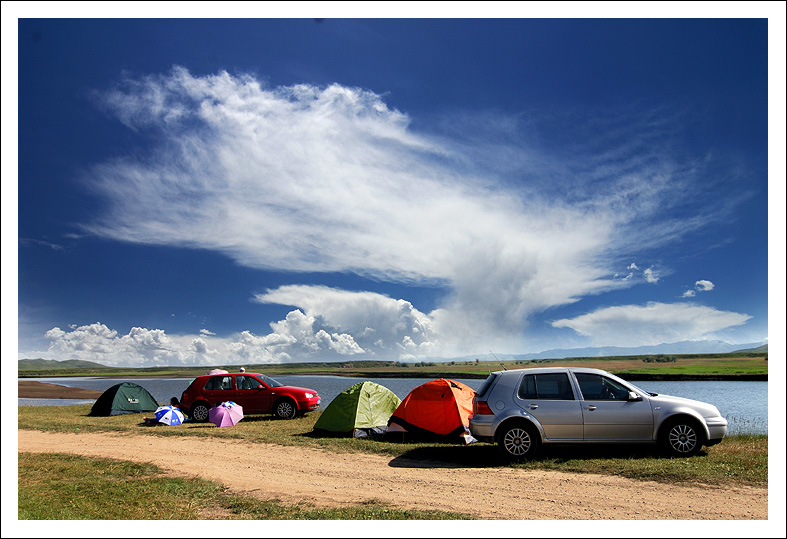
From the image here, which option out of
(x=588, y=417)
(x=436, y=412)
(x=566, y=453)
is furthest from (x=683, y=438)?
(x=436, y=412)

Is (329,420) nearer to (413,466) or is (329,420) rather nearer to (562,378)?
(413,466)

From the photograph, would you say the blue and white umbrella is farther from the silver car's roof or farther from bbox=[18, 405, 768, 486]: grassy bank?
the silver car's roof

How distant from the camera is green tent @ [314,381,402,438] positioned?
46.0 ft

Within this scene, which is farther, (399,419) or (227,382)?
(227,382)

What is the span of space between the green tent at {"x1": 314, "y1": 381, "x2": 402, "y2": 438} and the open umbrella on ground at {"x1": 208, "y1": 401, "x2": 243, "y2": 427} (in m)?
4.42

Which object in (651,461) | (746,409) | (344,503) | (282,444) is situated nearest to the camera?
(344,503)

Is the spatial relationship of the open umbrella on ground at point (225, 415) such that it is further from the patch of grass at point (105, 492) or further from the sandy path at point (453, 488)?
the patch of grass at point (105, 492)

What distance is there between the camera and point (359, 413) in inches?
559

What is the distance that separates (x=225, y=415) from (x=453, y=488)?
37.2 ft

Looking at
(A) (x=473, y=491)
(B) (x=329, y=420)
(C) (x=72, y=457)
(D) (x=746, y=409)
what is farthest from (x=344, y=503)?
(D) (x=746, y=409)

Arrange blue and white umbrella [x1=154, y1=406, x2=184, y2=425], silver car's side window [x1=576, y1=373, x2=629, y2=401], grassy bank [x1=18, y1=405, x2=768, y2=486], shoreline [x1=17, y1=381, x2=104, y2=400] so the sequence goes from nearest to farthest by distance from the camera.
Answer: grassy bank [x1=18, y1=405, x2=768, y2=486] → silver car's side window [x1=576, y1=373, x2=629, y2=401] → blue and white umbrella [x1=154, y1=406, x2=184, y2=425] → shoreline [x1=17, y1=381, x2=104, y2=400]

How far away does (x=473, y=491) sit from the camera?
823 centimetres

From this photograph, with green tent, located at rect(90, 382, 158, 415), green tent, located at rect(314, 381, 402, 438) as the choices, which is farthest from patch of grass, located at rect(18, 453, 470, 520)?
green tent, located at rect(90, 382, 158, 415)

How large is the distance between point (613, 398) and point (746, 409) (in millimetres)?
21876
